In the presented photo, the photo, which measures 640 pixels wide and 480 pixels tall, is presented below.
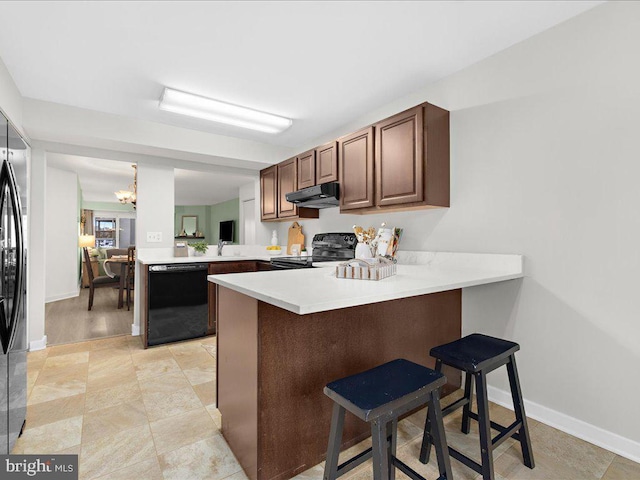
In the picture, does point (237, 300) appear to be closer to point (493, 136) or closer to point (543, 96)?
point (493, 136)

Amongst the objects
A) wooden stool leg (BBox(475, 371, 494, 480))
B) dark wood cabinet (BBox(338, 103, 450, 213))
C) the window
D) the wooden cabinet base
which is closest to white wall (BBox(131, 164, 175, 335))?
dark wood cabinet (BBox(338, 103, 450, 213))

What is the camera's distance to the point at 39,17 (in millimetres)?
1819

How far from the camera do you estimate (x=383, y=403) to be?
41.5 inches

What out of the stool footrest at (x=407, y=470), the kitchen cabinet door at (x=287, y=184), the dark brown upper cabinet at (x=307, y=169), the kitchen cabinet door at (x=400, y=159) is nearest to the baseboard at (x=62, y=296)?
the kitchen cabinet door at (x=287, y=184)

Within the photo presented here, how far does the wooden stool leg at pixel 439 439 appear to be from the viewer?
1.22m

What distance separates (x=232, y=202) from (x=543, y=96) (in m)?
6.16

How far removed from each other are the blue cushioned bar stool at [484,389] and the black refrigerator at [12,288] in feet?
6.28

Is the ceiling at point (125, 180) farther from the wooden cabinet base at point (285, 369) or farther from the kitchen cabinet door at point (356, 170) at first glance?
the wooden cabinet base at point (285, 369)

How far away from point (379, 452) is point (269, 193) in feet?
12.0

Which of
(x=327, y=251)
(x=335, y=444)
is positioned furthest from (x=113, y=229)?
(x=335, y=444)

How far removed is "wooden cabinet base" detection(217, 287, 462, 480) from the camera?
1.39 m

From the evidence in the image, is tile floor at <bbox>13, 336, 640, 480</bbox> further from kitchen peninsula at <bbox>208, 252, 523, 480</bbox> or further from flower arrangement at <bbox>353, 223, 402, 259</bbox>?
flower arrangement at <bbox>353, 223, 402, 259</bbox>

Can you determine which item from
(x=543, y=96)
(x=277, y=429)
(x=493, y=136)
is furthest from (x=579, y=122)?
(x=277, y=429)

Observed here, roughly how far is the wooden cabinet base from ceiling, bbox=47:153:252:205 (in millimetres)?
3381
